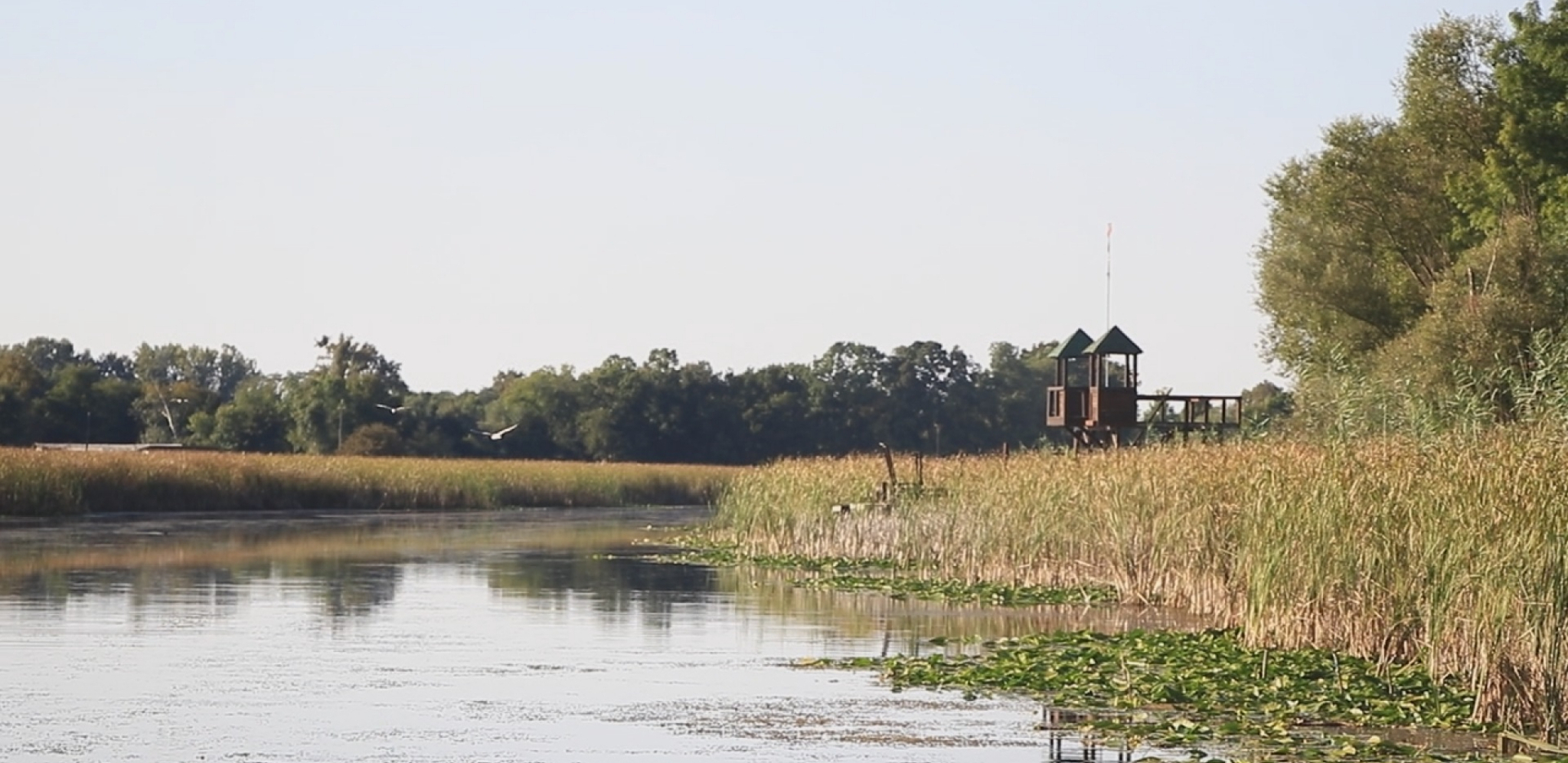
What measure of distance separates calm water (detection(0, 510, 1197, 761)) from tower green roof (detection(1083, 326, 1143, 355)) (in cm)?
1938

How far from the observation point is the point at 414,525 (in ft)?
200

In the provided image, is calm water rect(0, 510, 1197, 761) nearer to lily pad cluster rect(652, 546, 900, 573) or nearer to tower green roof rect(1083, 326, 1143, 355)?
lily pad cluster rect(652, 546, 900, 573)

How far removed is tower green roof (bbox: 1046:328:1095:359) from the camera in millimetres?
59156

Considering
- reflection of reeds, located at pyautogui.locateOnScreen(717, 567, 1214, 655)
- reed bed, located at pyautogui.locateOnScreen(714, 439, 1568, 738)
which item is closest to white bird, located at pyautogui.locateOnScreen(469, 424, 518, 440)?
reed bed, located at pyautogui.locateOnScreen(714, 439, 1568, 738)

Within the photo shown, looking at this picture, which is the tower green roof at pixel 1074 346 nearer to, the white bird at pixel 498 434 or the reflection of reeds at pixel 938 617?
the reflection of reeds at pixel 938 617

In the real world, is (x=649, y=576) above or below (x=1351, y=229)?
below

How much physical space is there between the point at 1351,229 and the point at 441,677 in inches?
1875

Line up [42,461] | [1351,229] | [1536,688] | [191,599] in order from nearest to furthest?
[1536,688] → [191,599] → [42,461] → [1351,229]

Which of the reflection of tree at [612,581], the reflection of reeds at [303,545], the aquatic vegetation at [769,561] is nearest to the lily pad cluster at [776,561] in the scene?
the aquatic vegetation at [769,561]

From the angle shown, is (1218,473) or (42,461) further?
(42,461)

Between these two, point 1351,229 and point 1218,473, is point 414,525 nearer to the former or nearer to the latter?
point 1351,229

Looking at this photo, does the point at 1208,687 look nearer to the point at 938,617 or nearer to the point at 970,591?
the point at 938,617

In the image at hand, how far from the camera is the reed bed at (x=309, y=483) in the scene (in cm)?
5962

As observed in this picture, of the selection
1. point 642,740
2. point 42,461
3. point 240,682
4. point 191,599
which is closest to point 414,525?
point 42,461
